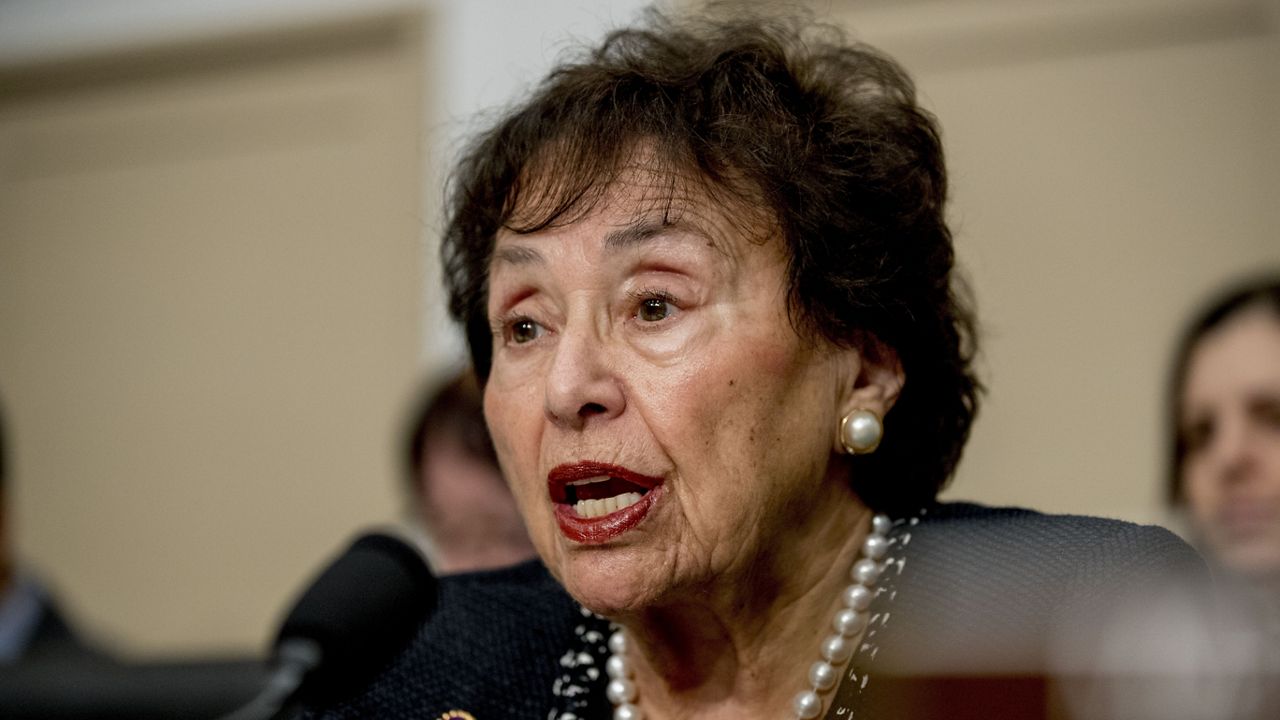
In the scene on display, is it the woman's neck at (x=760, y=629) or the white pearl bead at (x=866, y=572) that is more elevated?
the white pearl bead at (x=866, y=572)

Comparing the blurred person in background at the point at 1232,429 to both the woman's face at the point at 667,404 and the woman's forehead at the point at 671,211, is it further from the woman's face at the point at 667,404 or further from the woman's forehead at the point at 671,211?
the woman's forehead at the point at 671,211

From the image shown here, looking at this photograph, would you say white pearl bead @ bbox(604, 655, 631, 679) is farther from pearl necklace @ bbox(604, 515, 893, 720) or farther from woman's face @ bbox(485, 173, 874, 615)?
woman's face @ bbox(485, 173, 874, 615)

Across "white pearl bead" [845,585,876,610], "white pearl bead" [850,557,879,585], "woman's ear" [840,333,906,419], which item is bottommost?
"white pearl bead" [845,585,876,610]

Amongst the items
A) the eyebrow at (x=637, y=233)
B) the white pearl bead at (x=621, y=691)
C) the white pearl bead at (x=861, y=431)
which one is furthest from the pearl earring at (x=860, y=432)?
the white pearl bead at (x=621, y=691)

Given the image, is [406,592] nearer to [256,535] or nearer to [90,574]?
[256,535]

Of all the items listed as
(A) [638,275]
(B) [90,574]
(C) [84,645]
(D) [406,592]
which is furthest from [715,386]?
(B) [90,574]

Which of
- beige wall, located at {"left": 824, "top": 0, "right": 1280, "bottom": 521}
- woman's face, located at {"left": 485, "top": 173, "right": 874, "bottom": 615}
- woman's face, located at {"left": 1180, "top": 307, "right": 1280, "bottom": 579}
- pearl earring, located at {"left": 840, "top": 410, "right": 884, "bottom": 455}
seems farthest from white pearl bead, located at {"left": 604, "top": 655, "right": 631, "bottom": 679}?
beige wall, located at {"left": 824, "top": 0, "right": 1280, "bottom": 521}

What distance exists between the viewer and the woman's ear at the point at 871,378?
1.84 metres

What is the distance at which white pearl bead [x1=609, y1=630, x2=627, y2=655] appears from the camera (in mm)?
1989

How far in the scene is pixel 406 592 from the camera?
1.77m

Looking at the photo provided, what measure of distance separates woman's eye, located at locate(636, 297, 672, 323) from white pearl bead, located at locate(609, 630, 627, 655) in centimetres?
50

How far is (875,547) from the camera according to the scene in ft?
6.21

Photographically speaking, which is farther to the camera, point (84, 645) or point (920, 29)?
point (920, 29)

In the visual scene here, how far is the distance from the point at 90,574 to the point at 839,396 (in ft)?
13.4
